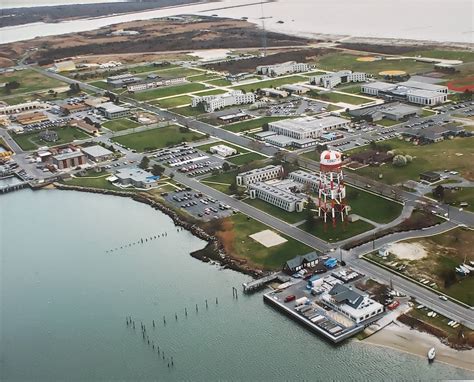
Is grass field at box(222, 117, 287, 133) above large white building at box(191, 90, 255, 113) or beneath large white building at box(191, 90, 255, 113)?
beneath

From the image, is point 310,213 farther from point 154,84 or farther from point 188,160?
point 154,84

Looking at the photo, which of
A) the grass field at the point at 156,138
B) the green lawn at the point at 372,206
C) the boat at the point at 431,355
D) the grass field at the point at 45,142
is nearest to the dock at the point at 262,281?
the green lawn at the point at 372,206

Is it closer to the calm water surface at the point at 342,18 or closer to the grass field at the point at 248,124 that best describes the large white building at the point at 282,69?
the grass field at the point at 248,124

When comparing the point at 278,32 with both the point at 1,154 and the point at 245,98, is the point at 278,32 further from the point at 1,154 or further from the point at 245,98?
the point at 1,154

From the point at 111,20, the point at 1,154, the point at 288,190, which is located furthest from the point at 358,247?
the point at 111,20

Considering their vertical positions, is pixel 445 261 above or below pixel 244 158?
below

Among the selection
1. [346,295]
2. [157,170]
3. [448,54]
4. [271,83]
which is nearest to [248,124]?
[157,170]

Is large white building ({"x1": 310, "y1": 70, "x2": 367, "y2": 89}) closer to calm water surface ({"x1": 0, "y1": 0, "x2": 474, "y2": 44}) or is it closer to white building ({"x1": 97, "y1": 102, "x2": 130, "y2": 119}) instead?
white building ({"x1": 97, "y1": 102, "x2": 130, "y2": 119})

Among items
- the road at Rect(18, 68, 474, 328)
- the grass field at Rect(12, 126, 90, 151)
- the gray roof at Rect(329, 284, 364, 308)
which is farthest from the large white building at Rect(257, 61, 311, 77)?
the gray roof at Rect(329, 284, 364, 308)
